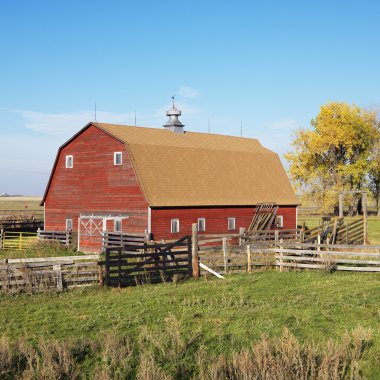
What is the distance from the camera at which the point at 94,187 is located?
115ft

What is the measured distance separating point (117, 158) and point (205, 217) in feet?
21.9

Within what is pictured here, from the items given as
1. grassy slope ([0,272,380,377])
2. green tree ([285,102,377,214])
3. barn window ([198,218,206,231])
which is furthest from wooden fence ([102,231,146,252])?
green tree ([285,102,377,214])

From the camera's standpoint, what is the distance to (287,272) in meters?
20.1

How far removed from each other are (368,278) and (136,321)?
9585mm

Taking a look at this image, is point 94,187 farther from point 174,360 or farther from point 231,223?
point 174,360

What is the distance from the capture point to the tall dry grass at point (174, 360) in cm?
823

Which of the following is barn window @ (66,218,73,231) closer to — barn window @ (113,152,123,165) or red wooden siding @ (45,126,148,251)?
red wooden siding @ (45,126,148,251)

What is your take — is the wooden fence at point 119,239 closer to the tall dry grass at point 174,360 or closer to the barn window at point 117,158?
the barn window at point 117,158

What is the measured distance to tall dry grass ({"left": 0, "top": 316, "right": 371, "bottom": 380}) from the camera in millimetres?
8234

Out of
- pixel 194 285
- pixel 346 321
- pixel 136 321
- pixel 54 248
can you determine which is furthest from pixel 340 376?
pixel 54 248

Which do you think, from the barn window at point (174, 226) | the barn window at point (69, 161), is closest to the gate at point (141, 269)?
the barn window at point (174, 226)

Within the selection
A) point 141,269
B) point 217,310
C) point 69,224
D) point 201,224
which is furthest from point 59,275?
point 69,224

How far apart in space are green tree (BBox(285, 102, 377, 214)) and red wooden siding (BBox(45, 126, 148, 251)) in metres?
27.2

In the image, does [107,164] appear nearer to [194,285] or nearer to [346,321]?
[194,285]
